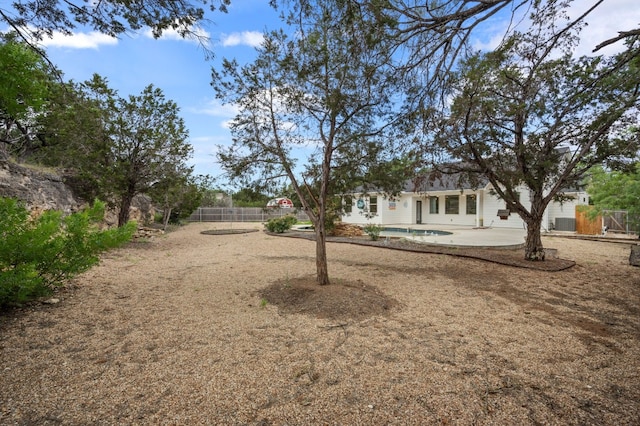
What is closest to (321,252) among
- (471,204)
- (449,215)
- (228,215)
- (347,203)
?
(347,203)

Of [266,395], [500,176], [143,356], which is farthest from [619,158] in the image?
[143,356]

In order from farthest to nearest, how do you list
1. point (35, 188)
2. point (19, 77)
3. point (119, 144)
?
point (119, 144), point (35, 188), point (19, 77)

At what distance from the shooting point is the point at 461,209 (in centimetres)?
2066

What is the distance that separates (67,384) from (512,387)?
3.47 metres

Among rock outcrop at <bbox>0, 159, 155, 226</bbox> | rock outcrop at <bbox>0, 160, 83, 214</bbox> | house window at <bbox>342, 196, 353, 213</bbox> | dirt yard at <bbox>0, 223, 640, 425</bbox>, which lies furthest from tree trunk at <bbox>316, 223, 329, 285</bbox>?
rock outcrop at <bbox>0, 160, 83, 214</bbox>

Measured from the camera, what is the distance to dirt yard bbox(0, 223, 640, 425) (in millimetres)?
2176

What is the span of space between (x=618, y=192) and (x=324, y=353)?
15963 millimetres

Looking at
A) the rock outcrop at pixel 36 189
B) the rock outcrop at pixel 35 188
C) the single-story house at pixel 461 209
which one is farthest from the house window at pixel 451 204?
the rock outcrop at pixel 35 188

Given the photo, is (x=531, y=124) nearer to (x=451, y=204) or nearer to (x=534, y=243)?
(x=534, y=243)

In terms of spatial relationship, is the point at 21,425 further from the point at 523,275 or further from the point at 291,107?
the point at 523,275

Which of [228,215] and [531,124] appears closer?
[531,124]

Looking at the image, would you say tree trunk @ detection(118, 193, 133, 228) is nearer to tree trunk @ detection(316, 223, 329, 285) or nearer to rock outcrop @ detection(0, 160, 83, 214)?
rock outcrop @ detection(0, 160, 83, 214)

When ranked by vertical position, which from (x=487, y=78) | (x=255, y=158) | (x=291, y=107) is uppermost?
(x=487, y=78)

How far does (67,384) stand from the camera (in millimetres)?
2461
